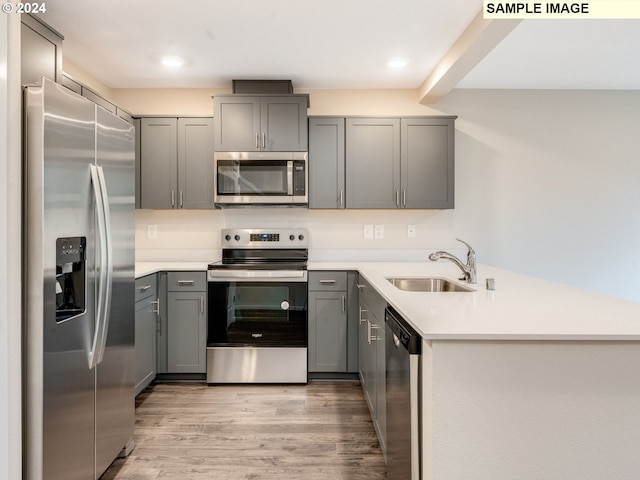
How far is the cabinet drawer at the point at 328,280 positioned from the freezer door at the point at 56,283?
1.73 m

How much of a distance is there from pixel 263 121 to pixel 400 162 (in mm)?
1176

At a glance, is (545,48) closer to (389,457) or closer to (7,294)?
(389,457)

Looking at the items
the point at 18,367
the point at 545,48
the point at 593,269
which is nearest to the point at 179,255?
the point at 18,367

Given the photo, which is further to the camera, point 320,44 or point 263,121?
point 263,121

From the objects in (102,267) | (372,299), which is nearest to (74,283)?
(102,267)

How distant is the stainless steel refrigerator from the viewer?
1.48 metres

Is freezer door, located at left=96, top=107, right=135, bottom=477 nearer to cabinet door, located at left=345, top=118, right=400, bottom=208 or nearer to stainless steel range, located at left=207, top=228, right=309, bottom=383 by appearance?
stainless steel range, located at left=207, top=228, right=309, bottom=383

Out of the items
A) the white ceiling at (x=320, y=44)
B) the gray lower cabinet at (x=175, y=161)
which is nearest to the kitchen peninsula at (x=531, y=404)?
the white ceiling at (x=320, y=44)

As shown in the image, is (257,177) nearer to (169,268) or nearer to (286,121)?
(286,121)

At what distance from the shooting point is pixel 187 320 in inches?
127

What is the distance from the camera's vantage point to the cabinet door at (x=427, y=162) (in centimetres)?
344

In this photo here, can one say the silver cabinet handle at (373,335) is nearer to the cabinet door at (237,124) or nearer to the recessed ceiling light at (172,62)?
the cabinet door at (237,124)

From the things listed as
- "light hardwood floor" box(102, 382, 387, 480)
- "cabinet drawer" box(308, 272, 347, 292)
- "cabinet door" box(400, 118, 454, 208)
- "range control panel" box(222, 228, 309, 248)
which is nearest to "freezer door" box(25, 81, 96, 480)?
"light hardwood floor" box(102, 382, 387, 480)

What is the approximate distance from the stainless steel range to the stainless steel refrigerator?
3.56 ft
